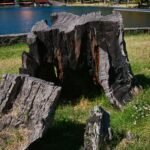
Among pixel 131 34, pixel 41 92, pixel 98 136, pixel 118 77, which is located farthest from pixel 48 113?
pixel 131 34

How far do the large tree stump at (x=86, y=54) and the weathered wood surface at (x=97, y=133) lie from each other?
2826 millimetres

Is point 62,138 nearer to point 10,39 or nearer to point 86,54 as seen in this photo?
point 86,54

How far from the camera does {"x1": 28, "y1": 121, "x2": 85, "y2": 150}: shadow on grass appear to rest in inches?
328

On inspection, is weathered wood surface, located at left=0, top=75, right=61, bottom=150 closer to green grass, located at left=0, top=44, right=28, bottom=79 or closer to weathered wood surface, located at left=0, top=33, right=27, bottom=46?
green grass, located at left=0, top=44, right=28, bottom=79

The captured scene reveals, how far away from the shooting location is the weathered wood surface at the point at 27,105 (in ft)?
25.7

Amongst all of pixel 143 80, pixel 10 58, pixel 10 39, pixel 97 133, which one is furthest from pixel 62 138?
pixel 10 39

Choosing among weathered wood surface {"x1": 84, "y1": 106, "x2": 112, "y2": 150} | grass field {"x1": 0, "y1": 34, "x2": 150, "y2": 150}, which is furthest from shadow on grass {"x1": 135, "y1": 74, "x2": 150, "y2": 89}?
weathered wood surface {"x1": 84, "y1": 106, "x2": 112, "y2": 150}

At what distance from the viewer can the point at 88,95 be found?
11.2m

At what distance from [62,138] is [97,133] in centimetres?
147

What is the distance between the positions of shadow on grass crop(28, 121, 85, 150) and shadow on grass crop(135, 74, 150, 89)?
8.22ft

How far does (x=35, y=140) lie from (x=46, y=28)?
399 cm

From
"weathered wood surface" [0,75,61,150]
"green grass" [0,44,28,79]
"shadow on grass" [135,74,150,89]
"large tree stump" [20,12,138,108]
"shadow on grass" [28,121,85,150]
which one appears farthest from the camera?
"green grass" [0,44,28,79]

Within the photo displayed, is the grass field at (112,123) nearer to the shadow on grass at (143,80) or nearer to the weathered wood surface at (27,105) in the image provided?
the shadow on grass at (143,80)

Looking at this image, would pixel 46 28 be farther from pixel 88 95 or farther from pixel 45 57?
pixel 88 95
